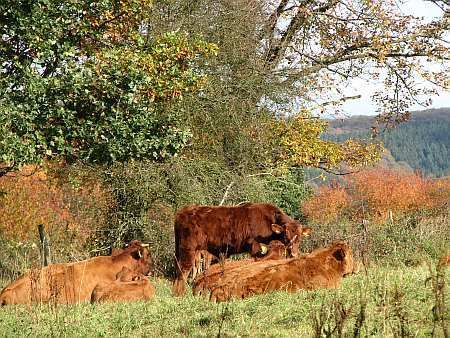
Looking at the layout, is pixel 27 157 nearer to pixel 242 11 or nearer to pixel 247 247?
pixel 247 247

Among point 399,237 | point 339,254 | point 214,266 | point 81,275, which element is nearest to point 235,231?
Result: point 214,266

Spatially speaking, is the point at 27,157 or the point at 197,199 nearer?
the point at 27,157

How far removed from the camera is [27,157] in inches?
589

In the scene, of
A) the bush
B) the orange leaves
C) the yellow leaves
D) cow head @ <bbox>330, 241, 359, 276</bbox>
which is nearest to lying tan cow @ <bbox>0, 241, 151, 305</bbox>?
cow head @ <bbox>330, 241, 359, 276</bbox>

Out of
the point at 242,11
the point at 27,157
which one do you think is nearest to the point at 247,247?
the point at 27,157

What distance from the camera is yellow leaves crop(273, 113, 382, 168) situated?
84.5 feet

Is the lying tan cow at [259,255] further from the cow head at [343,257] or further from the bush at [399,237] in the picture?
the cow head at [343,257]

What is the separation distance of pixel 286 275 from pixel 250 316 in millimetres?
2038

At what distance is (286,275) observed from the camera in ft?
30.8

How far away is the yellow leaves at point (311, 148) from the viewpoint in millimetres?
25750

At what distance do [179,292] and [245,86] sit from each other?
1093cm

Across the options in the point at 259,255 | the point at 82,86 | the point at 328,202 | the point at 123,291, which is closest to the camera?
the point at 123,291

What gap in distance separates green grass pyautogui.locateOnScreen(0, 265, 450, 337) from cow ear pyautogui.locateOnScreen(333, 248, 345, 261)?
36 cm

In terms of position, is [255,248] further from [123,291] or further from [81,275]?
[123,291]
